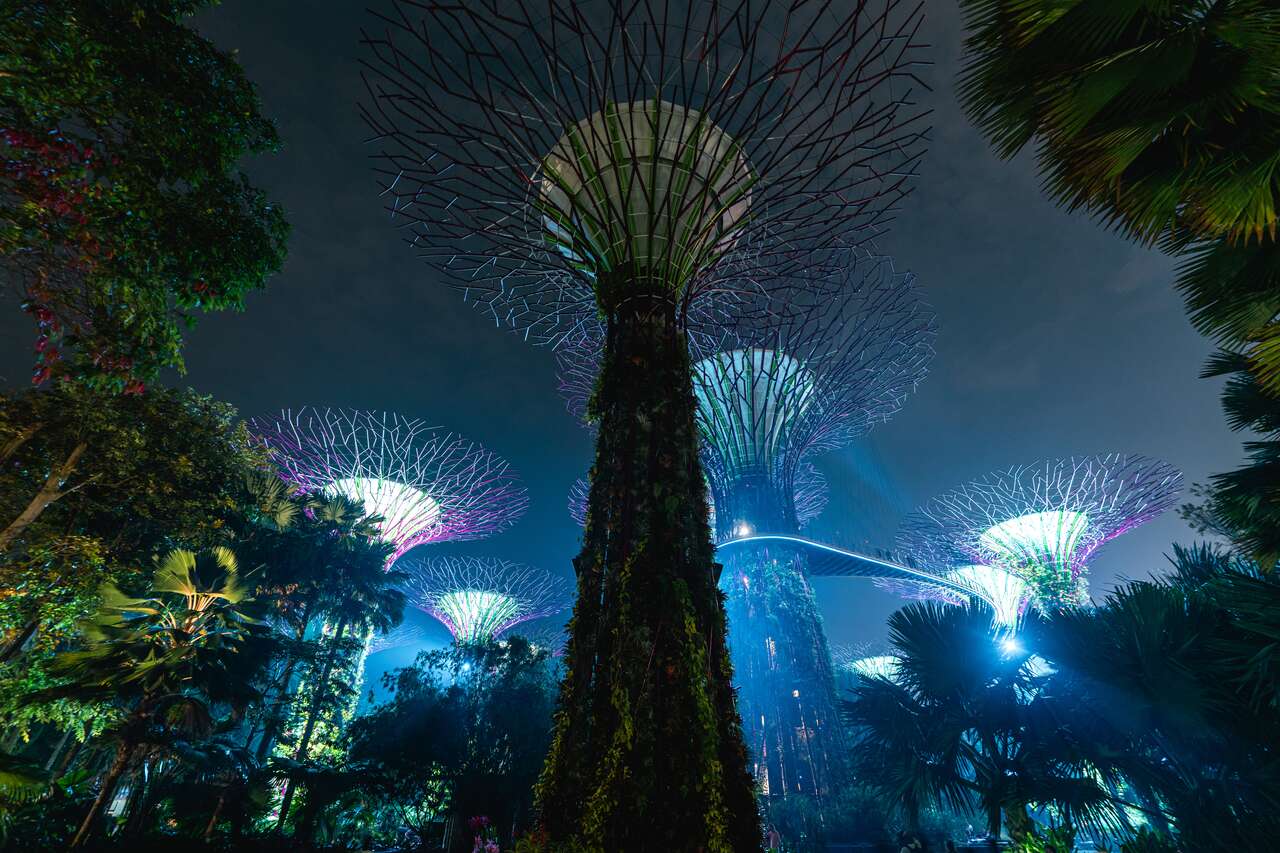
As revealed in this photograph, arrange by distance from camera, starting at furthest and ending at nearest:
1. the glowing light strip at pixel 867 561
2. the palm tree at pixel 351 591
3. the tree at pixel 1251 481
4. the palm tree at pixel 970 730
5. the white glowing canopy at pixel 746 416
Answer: the white glowing canopy at pixel 746 416
the glowing light strip at pixel 867 561
the palm tree at pixel 351 591
the palm tree at pixel 970 730
the tree at pixel 1251 481

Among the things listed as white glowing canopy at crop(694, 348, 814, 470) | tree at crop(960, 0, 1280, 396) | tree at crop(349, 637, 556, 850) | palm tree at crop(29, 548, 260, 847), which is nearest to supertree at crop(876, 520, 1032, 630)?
white glowing canopy at crop(694, 348, 814, 470)

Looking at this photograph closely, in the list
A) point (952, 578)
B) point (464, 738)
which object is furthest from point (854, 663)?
point (464, 738)

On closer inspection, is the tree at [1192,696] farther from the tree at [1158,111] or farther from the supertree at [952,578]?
the supertree at [952,578]

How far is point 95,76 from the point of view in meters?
5.96

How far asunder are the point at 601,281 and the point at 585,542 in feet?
13.5

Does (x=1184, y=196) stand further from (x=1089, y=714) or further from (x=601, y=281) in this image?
(x=1089, y=714)

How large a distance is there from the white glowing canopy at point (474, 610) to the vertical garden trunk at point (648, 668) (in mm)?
31191

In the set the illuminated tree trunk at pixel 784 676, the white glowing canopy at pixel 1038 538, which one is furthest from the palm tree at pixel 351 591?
the white glowing canopy at pixel 1038 538

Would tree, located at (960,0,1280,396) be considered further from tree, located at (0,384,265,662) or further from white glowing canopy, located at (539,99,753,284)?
tree, located at (0,384,265,662)

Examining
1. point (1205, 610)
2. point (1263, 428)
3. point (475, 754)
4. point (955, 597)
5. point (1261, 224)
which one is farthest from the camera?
point (955, 597)

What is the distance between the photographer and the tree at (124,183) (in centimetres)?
561

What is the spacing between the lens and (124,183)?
253 inches

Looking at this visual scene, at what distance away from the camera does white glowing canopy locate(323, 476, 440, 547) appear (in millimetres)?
27969

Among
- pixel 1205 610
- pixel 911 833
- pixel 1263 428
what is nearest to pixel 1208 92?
pixel 1263 428
